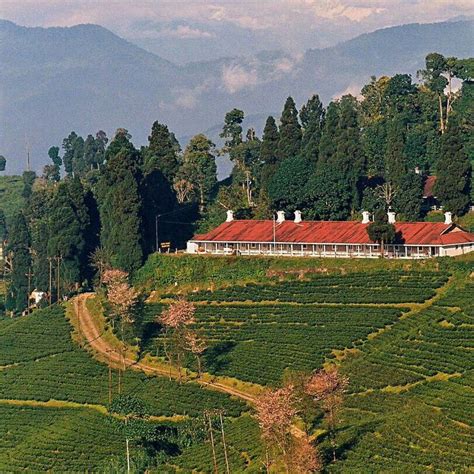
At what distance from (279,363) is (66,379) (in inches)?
678

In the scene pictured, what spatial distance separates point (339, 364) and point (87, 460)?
18.5 metres

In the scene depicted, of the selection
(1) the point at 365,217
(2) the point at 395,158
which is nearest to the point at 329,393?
(1) the point at 365,217

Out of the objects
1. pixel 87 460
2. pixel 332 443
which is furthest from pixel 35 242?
pixel 332 443

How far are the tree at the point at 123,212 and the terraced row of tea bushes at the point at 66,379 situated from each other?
745 centimetres

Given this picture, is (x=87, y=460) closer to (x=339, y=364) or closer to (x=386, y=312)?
(x=339, y=364)

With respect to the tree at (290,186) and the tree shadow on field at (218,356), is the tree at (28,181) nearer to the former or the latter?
the tree at (290,186)

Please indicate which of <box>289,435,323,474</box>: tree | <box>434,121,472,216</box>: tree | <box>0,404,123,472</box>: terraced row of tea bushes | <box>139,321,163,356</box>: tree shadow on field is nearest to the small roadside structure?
<box>434,121,472,216</box>: tree

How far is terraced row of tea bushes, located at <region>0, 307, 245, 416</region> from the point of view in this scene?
83625 millimetres

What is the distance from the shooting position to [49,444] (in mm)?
80000

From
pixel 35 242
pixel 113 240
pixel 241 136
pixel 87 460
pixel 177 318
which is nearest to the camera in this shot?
pixel 87 460

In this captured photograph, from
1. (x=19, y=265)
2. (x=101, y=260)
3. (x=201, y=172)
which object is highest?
(x=201, y=172)

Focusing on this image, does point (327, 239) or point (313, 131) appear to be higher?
point (313, 131)

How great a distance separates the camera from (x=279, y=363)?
3364 inches

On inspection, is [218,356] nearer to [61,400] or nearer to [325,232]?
[61,400]
